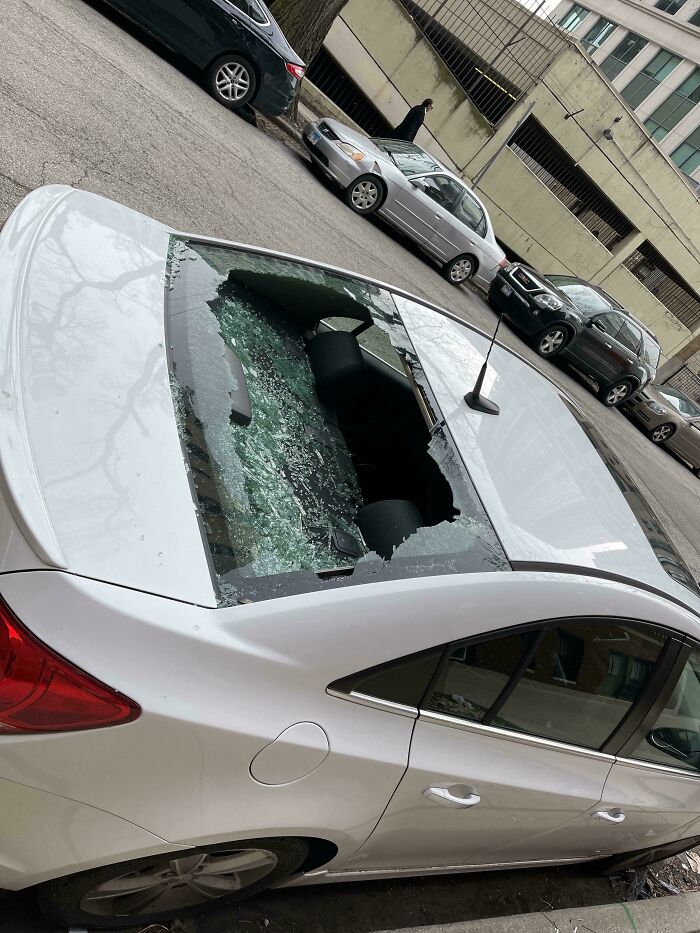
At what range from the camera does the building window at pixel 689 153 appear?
112ft

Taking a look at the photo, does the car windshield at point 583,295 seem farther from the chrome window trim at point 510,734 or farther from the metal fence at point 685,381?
the metal fence at point 685,381

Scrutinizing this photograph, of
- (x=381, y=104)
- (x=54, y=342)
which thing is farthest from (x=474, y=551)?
(x=381, y=104)

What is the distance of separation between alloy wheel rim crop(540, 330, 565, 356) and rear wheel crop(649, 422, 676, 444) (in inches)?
139

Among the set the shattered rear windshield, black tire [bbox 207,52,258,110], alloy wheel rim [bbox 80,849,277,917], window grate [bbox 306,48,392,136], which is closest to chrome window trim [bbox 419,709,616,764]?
the shattered rear windshield

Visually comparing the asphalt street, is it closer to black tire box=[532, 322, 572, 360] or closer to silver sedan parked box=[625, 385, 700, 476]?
black tire box=[532, 322, 572, 360]

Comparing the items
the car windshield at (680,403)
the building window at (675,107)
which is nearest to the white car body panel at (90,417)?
the car windshield at (680,403)

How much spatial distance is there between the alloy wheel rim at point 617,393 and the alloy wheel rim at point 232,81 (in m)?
8.86

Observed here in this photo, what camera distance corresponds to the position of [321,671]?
1.70 m

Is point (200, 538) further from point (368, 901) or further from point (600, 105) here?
point (600, 105)

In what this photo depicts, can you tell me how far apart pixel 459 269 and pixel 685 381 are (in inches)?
783

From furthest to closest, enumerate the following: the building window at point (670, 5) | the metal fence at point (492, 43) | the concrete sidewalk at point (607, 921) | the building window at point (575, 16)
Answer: the building window at point (575, 16), the building window at point (670, 5), the metal fence at point (492, 43), the concrete sidewalk at point (607, 921)

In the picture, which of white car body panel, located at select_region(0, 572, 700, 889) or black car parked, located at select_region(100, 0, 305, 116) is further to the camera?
black car parked, located at select_region(100, 0, 305, 116)

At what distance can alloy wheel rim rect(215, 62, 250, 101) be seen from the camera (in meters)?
8.88

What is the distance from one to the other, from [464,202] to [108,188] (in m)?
7.70
